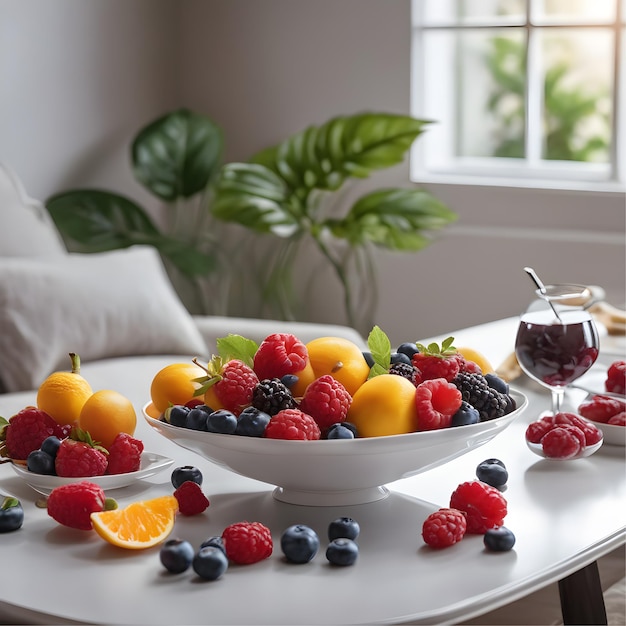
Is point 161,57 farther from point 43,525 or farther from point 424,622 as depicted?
point 424,622

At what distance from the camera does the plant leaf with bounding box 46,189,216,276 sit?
3.38m

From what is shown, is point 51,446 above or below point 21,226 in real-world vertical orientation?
below

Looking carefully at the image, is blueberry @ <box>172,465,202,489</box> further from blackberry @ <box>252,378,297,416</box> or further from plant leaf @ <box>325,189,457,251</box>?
plant leaf @ <box>325,189,457,251</box>

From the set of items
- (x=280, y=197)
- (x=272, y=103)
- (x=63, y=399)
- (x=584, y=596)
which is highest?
(x=272, y=103)

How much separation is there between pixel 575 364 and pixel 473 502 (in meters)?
0.36

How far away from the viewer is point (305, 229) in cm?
353

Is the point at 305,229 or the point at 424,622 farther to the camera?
the point at 305,229

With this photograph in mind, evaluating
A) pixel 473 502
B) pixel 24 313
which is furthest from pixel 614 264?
pixel 473 502

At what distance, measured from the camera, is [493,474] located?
1243 millimetres

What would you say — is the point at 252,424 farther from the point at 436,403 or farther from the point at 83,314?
the point at 83,314

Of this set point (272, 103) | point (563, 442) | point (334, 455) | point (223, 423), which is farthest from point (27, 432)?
point (272, 103)

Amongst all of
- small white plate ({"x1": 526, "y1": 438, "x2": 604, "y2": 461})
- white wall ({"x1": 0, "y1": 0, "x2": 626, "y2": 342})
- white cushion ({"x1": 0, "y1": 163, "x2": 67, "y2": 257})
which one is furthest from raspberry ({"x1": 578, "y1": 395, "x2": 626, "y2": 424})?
white wall ({"x1": 0, "y1": 0, "x2": 626, "y2": 342})

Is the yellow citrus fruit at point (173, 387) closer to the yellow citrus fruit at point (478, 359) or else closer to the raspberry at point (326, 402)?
the raspberry at point (326, 402)

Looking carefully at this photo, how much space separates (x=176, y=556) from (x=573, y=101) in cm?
894
